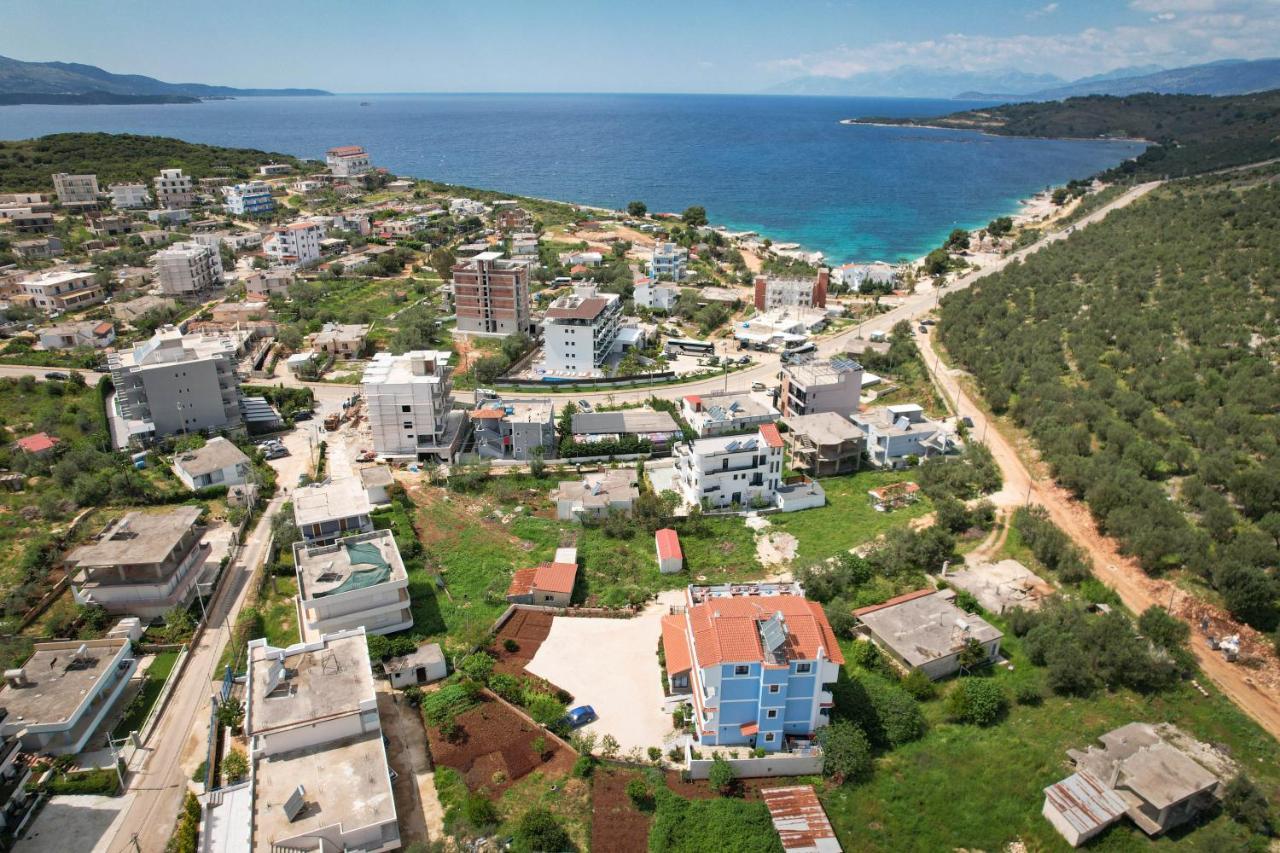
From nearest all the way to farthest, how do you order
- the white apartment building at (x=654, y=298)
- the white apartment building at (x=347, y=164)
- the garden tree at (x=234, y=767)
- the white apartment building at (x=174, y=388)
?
1. the garden tree at (x=234, y=767)
2. the white apartment building at (x=174, y=388)
3. the white apartment building at (x=654, y=298)
4. the white apartment building at (x=347, y=164)

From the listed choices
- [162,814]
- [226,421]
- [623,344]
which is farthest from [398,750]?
[623,344]

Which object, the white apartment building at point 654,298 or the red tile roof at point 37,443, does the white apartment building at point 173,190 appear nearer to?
the white apartment building at point 654,298

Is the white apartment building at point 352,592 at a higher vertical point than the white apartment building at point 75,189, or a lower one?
lower

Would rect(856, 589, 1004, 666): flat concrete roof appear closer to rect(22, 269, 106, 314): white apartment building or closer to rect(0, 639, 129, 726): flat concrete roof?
rect(0, 639, 129, 726): flat concrete roof

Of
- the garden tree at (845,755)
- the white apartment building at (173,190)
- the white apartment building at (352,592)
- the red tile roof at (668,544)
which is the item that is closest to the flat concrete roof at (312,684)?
the white apartment building at (352,592)

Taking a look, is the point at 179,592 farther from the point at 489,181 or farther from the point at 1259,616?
the point at 489,181

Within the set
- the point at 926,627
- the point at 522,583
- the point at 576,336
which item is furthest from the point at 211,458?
the point at 926,627

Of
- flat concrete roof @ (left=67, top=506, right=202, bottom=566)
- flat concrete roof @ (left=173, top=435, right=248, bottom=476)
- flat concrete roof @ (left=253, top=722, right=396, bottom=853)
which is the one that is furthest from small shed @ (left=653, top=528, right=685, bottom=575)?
flat concrete roof @ (left=173, top=435, right=248, bottom=476)
